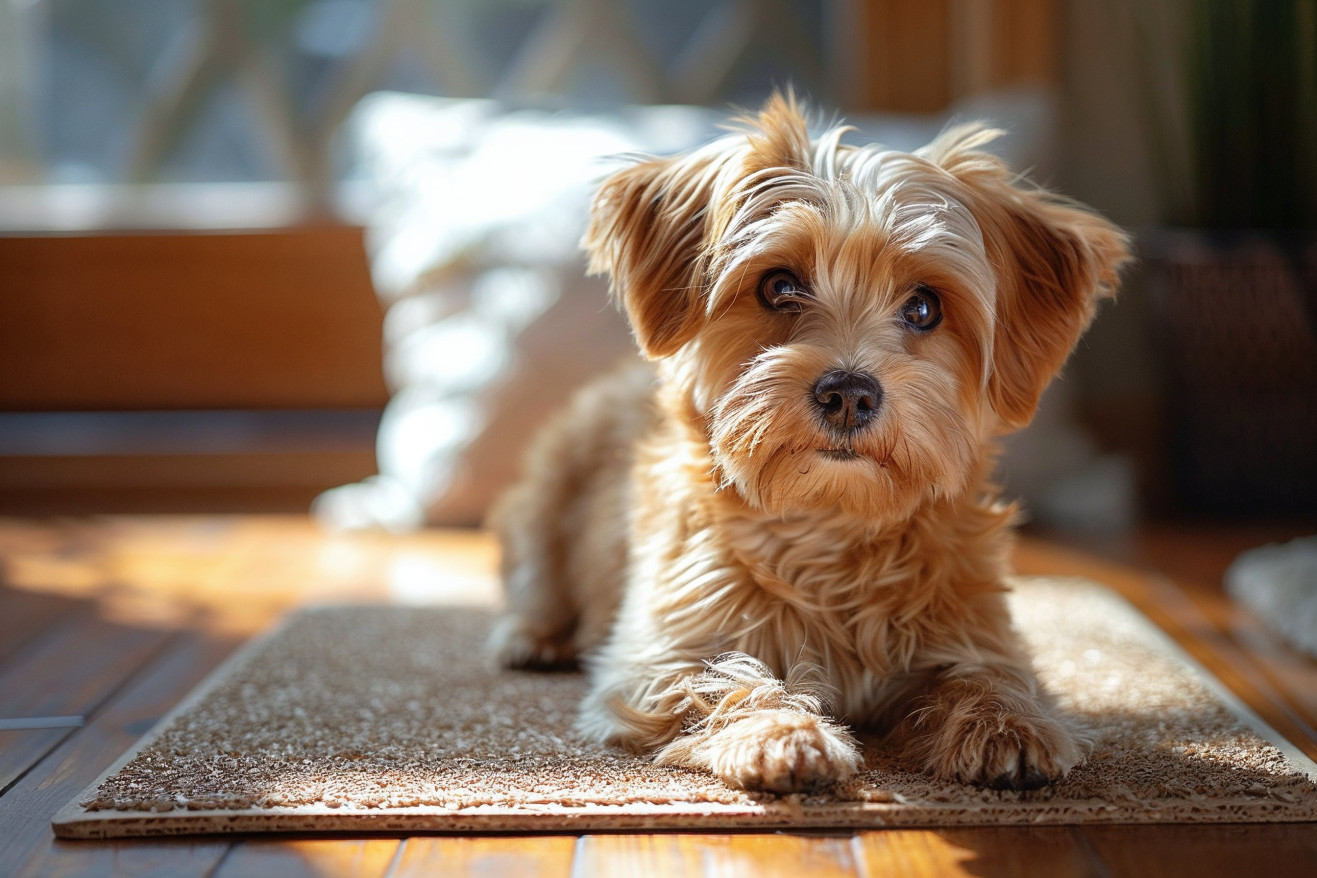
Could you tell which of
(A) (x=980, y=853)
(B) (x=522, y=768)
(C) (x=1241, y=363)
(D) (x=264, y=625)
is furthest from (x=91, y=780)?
(C) (x=1241, y=363)

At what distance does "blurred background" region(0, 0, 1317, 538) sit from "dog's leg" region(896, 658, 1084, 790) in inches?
68.5

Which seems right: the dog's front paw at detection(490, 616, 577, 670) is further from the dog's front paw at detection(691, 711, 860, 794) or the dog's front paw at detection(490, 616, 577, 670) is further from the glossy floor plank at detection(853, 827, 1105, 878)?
the glossy floor plank at detection(853, 827, 1105, 878)

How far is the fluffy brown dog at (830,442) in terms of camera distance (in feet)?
5.18

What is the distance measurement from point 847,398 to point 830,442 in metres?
0.06

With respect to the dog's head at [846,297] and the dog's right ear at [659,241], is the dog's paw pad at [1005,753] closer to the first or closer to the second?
the dog's head at [846,297]

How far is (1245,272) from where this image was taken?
10.5 ft

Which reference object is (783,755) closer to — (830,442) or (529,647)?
(830,442)

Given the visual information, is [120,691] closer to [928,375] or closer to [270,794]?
[270,794]

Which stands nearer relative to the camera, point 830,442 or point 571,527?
point 830,442

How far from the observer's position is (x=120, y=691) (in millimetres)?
2107

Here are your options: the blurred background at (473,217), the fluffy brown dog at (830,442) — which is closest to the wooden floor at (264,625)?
the fluffy brown dog at (830,442)

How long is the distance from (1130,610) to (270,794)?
172cm

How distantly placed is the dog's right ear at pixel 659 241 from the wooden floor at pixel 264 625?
0.70 m

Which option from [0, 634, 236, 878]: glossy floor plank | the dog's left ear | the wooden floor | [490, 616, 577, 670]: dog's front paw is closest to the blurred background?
the wooden floor
